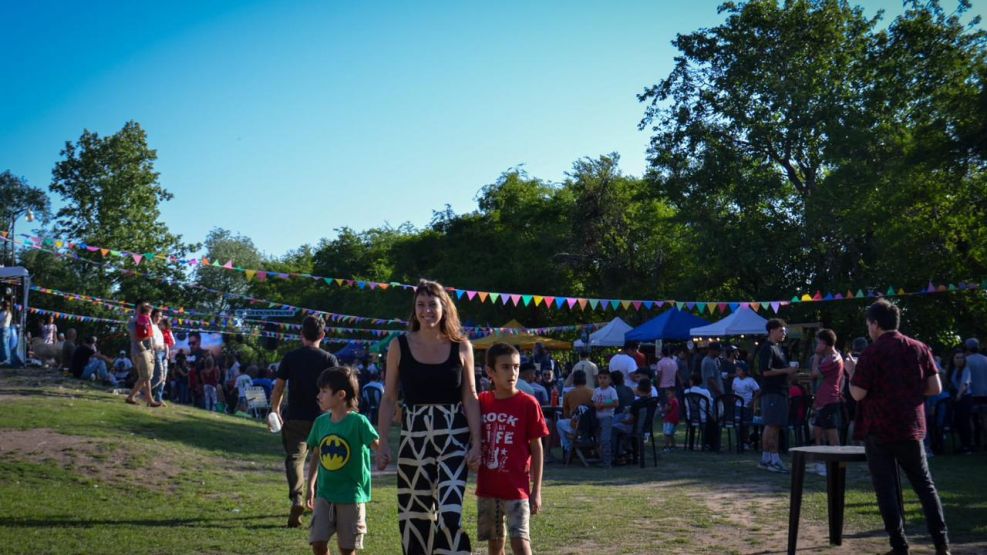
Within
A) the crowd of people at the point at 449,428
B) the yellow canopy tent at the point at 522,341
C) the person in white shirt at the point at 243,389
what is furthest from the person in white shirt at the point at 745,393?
the yellow canopy tent at the point at 522,341

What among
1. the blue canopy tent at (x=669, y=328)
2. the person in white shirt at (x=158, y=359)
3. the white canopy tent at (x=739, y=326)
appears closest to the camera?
the person in white shirt at (x=158, y=359)

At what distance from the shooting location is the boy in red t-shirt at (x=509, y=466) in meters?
4.78

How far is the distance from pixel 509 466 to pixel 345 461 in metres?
1.14

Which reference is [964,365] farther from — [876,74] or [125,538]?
[876,74]

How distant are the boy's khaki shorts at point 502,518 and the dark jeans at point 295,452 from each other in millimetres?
3258

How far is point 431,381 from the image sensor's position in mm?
4734

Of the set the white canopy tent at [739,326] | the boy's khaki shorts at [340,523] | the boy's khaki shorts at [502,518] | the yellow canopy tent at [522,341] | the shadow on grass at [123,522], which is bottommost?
the shadow on grass at [123,522]

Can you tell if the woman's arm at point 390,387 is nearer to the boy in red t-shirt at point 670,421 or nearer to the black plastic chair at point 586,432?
the black plastic chair at point 586,432

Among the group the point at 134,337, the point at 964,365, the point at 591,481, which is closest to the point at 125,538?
the point at 591,481

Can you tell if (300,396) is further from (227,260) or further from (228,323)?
(227,260)

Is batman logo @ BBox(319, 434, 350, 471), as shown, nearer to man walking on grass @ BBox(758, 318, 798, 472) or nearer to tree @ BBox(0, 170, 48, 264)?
man walking on grass @ BBox(758, 318, 798, 472)

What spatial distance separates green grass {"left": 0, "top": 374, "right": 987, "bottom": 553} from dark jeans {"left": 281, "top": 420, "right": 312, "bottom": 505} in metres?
0.35

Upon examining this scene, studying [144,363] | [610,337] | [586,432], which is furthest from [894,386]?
[610,337]

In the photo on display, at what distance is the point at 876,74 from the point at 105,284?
116 ft
